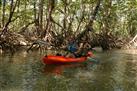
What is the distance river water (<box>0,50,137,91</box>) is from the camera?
1277 cm

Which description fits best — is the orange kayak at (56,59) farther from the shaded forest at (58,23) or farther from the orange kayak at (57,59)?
the shaded forest at (58,23)

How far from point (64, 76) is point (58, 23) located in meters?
17.6

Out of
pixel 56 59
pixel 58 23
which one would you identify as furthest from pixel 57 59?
pixel 58 23

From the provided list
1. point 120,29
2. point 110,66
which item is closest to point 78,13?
point 120,29

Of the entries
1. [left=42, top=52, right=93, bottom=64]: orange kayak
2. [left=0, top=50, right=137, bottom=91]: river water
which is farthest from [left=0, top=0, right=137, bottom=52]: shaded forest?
[left=0, top=50, right=137, bottom=91]: river water

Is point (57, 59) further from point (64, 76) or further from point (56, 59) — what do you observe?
Answer: point (64, 76)

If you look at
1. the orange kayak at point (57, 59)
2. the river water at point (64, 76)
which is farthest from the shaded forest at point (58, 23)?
the river water at point (64, 76)

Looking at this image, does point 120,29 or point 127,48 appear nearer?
point 127,48

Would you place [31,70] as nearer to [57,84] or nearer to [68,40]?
[57,84]

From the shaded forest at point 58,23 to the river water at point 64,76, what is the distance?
1.98m

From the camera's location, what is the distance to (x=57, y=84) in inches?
523

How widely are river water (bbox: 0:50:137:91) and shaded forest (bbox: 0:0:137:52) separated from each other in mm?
1977

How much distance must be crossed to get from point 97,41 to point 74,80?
16392 mm

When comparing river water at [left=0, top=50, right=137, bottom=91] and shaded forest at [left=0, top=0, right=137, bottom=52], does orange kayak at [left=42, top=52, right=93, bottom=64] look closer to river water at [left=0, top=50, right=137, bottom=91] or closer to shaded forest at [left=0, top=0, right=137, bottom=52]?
river water at [left=0, top=50, right=137, bottom=91]
